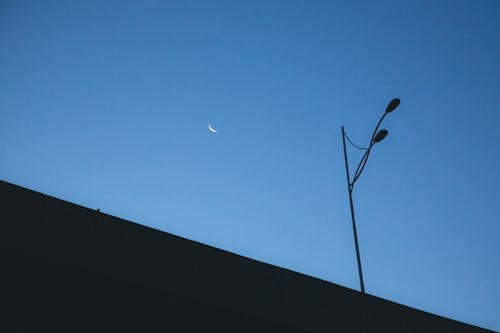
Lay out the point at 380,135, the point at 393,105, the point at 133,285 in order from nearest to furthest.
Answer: the point at 133,285, the point at 393,105, the point at 380,135

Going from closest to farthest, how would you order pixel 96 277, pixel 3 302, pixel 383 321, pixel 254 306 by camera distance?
pixel 3 302 < pixel 96 277 < pixel 254 306 < pixel 383 321

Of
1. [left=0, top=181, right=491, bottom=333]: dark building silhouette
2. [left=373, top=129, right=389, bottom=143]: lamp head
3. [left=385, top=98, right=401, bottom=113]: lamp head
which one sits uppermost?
[left=385, top=98, right=401, bottom=113]: lamp head

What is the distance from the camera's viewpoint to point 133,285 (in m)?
4.10

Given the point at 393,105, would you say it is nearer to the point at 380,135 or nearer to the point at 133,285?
the point at 380,135

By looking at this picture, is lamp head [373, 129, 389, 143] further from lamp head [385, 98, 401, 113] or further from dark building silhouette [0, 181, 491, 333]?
dark building silhouette [0, 181, 491, 333]

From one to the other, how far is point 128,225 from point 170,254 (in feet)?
2.16

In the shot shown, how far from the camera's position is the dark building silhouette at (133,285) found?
374cm

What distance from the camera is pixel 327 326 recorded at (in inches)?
177

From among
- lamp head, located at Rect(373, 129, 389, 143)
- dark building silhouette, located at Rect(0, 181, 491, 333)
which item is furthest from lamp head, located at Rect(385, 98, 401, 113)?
dark building silhouette, located at Rect(0, 181, 491, 333)

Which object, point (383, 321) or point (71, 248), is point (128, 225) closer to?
point (71, 248)

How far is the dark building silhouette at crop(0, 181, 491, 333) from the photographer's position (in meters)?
3.74

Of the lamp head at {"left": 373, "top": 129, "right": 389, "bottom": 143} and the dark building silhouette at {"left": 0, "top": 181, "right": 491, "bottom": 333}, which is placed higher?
the lamp head at {"left": 373, "top": 129, "right": 389, "bottom": 143}

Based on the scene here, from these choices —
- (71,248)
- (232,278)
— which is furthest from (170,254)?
(71,248)

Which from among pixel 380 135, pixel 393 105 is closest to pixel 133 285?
pixel 380 135
